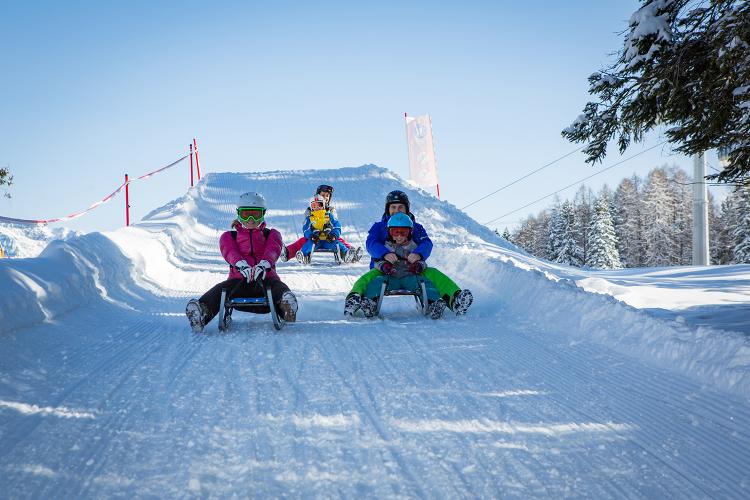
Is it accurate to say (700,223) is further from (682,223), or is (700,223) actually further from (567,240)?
(682,223)

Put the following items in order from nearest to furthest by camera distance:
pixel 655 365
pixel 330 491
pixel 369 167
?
pixel 330 491
pixel 655 365
pixel 369 167

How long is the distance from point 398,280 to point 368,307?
55 cm

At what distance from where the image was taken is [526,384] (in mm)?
3455

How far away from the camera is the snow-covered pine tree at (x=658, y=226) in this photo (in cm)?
4028

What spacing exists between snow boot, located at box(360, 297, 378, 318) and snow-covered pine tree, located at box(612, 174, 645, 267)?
42.7m

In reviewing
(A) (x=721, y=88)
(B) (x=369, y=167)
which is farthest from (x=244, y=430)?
(B) (x=369, y=167)

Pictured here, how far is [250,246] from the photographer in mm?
5688

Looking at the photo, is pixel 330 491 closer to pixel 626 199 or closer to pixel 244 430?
pixel 244 430

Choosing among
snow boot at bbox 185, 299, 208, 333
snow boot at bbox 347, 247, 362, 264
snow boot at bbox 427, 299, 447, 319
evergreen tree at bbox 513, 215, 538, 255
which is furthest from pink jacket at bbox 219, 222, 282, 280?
evergreen tree at bbox 513, 215, 538, 255

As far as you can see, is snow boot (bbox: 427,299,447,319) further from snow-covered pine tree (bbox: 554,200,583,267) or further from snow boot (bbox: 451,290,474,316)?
snow-covered pine tree (bbox: 554,200,583,267)

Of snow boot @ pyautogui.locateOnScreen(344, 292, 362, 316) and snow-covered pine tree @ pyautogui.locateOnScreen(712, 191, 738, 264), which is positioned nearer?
snow boot @ pyautogui.locateOnScreen(344, 292, 362, 316)

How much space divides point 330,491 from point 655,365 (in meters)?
2.70

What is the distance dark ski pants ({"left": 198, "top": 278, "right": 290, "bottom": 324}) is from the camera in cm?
522

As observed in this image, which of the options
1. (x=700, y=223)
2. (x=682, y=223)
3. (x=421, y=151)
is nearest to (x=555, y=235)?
(x=682, y=223)
